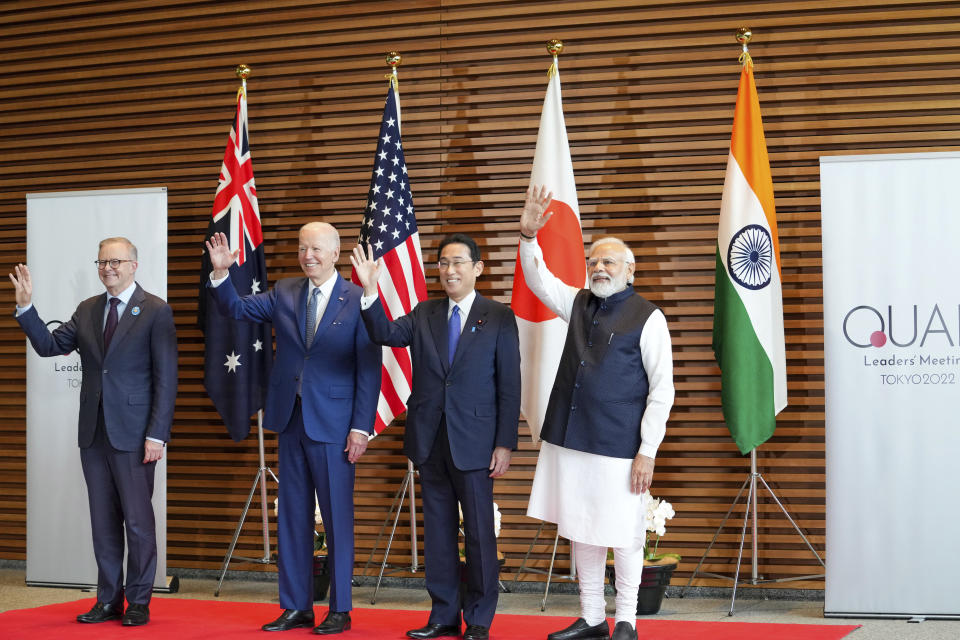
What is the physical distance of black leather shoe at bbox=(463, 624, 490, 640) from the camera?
3.77 metres

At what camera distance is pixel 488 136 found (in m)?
5.57

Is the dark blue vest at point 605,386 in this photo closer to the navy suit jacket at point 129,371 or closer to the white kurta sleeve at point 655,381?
the white kurta sleeve at point 655,381

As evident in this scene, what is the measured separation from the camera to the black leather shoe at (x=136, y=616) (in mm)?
4129

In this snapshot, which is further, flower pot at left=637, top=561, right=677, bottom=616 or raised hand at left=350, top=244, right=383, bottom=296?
flower pot at left=637, top=561, right=677, bottom=616

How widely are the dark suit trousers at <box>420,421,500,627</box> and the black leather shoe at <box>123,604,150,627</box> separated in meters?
1.31

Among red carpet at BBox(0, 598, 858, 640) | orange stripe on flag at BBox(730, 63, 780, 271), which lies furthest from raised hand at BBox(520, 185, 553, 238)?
red carpet at BBox(0, 598, 858, 640)

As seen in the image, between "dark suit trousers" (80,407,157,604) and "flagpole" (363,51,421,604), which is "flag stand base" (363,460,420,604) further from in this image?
"dark suit trousers" (80,407,157,604)

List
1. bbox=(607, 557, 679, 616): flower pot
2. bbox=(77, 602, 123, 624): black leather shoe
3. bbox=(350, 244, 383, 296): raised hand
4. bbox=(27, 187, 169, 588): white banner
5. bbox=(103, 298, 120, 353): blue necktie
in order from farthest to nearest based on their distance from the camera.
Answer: bbox=(27, 187, 169, 588): white banner
bbox=(607, 557, 679, 616): flower pot
bbox=(103, 298, 120, 353): blue necktie
bbox=(77, 602, 123, 624): black leather shoe
bbox=(350, 244, 383, 296): raised hand

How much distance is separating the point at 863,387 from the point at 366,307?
2.32 m

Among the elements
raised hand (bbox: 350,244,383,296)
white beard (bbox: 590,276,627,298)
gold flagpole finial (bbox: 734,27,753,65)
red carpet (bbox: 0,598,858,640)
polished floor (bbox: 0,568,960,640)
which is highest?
gold flagpole finial (bbox: 734,27,753,65)

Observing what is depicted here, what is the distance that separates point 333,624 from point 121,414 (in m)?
1.33

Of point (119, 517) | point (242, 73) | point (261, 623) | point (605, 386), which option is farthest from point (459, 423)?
point (242, 73)

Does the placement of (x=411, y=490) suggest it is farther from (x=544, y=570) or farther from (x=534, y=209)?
(x=534, y=209)

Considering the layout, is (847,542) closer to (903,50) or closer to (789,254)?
(789,254)
